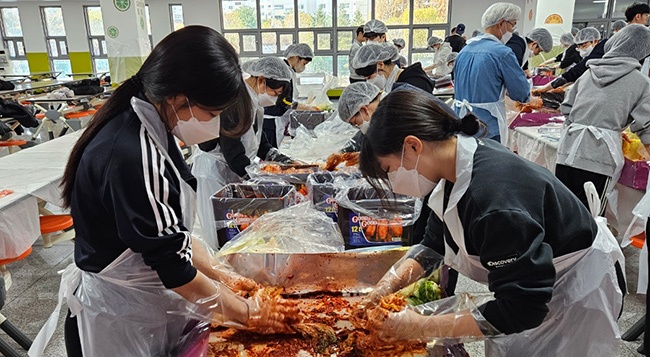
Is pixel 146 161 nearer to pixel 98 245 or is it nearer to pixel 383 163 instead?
pixel 98 245

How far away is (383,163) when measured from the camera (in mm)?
1123

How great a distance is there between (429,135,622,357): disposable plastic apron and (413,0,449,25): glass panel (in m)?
10.4

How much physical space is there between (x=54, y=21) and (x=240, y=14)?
6128 millimetres

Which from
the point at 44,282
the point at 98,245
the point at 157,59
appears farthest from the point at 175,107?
the point at 44,282

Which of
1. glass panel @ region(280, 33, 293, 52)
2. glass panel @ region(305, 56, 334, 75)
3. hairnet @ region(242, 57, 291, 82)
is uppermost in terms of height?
glass panel @ region(280, 33, 293, 52)

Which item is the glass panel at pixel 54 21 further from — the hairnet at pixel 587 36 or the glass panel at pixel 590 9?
the glass panel at pixel 590 9

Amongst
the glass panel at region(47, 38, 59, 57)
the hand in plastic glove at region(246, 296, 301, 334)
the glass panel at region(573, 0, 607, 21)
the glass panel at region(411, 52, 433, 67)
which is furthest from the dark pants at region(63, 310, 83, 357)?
the glass panel at region(47, 38, 59, 57)

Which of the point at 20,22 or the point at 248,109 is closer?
the point at 248,109

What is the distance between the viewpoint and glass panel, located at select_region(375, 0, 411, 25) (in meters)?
10.5

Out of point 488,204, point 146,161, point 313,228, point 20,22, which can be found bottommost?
point 313,228

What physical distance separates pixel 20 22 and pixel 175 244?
15.3 metres

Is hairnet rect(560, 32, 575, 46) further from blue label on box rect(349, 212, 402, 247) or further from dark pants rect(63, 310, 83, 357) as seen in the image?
dark pants rect(63, 310, 83, 357)

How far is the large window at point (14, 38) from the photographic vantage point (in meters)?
12.8

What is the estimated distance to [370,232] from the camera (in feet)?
6.13
